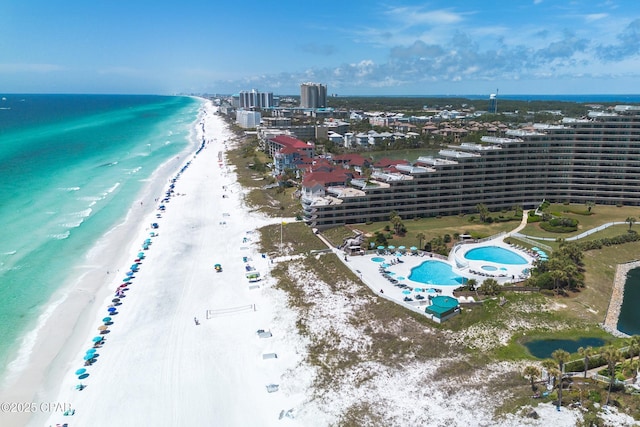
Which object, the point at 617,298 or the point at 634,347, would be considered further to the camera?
the point at 617,298

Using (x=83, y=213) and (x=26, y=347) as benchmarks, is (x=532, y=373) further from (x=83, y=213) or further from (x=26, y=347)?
(x=83, y=213)

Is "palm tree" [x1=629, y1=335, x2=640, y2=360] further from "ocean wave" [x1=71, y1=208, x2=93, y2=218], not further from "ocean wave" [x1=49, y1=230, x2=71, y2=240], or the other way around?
"ocean wave" [x1=71, y1=208, x2=93, y2=218]

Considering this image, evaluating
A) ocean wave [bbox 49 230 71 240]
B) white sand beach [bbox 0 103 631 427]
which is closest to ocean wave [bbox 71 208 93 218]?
ocean wave [bbox 49 230 71 240]

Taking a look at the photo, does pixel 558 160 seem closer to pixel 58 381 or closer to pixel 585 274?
pixel 585 274

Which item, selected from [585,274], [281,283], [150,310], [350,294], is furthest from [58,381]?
[585,274]

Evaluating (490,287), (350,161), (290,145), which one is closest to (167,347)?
(490,287)
